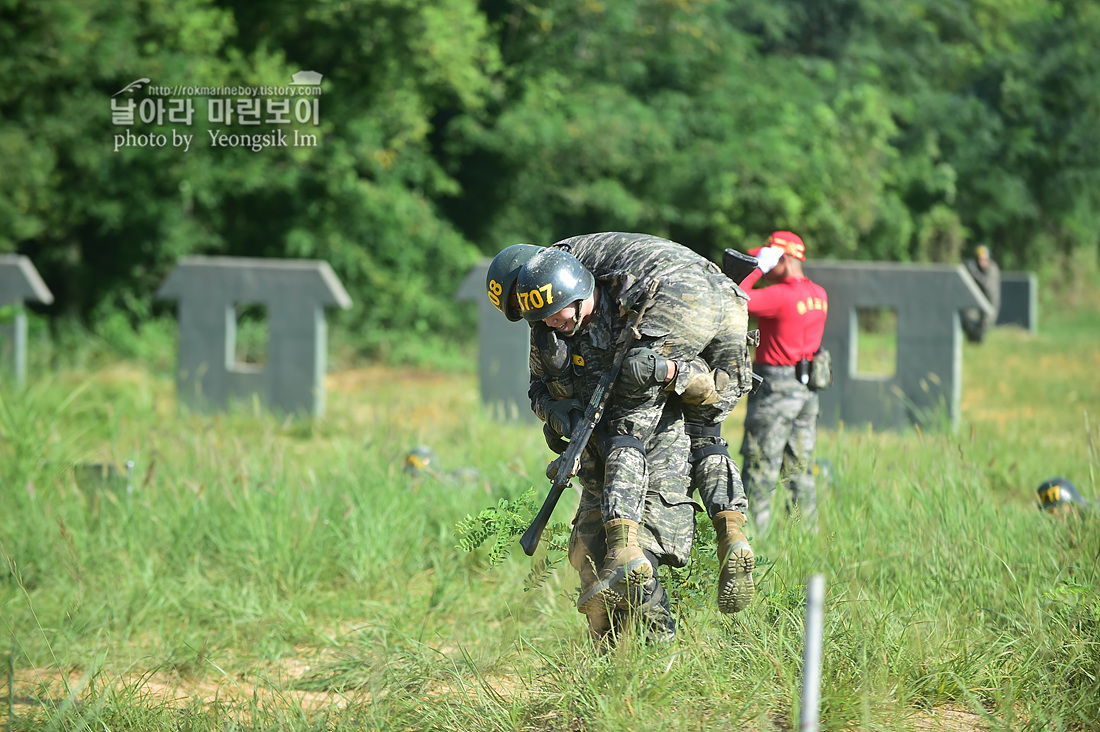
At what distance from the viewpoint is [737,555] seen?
3.60 meters

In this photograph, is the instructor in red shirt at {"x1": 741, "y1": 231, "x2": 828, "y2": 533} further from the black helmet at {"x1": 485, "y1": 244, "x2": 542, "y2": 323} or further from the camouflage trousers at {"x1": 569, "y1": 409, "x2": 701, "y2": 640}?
the black helmet at {"x1": 485, "y1": 244, "x2": 542, "y2": 323}

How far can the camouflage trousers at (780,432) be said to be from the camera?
5883 millimetres

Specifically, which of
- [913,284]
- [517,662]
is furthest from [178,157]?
[517,662]

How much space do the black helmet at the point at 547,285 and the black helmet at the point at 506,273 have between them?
7 cm

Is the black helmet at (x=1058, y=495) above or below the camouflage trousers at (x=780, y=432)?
below

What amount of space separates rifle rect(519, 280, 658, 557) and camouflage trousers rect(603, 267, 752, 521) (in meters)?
0.04

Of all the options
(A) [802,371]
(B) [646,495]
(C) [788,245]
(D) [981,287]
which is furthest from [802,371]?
(D) [981,287]

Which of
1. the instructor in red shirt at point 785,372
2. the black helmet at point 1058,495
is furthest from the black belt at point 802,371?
the black helmet at point 1058,495

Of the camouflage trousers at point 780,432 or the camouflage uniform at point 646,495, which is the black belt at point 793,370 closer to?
the camouflage trousers at point 780,432

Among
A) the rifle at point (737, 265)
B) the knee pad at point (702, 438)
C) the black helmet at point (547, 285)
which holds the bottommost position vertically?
the knee pad at point (702, 438)

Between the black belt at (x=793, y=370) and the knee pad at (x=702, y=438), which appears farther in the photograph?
the black belt at (x=793, y=370)

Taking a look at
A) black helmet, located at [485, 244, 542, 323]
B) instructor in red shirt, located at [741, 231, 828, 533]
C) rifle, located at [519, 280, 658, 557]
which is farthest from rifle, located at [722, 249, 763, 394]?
instructor in red shirt, located at [741, 231, 828, 533]

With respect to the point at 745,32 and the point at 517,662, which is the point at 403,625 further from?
the point at 745,32

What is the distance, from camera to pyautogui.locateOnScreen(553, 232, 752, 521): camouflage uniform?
12.4ft
